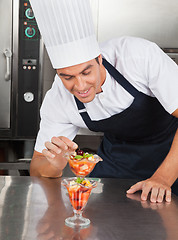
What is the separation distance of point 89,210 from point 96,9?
97.4 inches

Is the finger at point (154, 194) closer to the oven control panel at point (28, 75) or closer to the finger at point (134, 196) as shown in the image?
the finger at point (134, 196)

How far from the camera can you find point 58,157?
74.4 inches

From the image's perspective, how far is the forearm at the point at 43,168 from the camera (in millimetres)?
1916

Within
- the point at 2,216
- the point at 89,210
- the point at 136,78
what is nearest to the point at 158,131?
the point at 136,78

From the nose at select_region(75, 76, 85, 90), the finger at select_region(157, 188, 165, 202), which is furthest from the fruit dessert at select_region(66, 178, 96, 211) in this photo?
the nose at select_region(75, 76, 85, 90)

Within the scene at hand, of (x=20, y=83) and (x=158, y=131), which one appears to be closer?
(x=158, y=131)

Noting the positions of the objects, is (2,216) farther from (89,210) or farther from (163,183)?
(163,183)

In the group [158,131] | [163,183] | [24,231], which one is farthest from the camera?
[158,131]

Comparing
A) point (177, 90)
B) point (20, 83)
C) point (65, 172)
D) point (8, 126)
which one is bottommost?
point (65, 172)

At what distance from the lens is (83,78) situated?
1.70 metres

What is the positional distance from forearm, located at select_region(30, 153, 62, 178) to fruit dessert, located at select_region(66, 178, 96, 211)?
56 cm

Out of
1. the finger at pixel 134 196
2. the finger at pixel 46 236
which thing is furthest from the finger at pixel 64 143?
the finger at pixel 46 236

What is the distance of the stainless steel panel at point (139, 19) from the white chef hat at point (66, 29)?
1.78 metres

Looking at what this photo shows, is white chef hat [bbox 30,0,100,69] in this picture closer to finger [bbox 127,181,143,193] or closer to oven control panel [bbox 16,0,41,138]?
finger [bbox 127,181,143,193]
